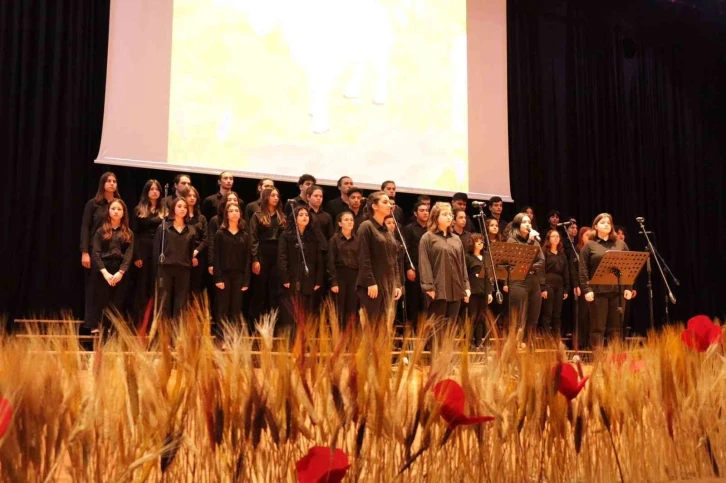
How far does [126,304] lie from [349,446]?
18.9 ft

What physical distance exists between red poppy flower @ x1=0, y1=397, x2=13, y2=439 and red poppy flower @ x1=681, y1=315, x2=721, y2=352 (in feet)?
5.12

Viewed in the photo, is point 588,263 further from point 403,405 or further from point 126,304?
point 403,405

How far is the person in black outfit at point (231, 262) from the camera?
6047mm

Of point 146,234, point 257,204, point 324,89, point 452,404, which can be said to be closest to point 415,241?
point 257,204

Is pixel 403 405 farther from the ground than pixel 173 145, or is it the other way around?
pixel 173 145

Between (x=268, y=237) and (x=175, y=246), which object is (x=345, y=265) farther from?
(x=175, y=246)

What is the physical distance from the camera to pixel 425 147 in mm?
7828

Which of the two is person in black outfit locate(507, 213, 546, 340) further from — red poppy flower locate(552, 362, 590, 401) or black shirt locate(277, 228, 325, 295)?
red poppy flower locate(552, 362, 590, 401)

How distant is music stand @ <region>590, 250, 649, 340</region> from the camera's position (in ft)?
20.8

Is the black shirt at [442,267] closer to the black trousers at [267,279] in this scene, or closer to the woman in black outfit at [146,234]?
the black trousers at [267,279]

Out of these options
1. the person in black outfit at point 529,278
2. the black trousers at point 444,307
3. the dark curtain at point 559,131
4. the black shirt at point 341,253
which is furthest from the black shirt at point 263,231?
the person in black outfit at point 529,278

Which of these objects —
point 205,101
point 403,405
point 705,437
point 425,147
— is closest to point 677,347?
point 705,437

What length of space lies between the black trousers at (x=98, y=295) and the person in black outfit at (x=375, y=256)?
79.6 inches

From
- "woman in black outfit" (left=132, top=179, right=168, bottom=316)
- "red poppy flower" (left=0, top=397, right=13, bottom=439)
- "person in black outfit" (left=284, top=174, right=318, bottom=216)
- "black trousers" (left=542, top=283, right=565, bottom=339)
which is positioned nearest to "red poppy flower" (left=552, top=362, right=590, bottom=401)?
"red poppy flower" (left=0, top=397, right=13, bottom=439)
